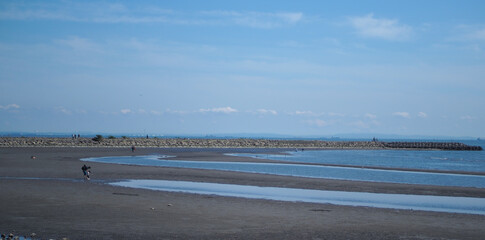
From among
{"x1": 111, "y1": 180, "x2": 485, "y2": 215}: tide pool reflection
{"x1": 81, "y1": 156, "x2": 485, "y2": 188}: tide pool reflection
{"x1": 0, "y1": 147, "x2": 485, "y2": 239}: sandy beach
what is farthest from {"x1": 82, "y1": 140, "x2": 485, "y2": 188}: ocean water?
{"x1": 0, "y1": 147, "x2": 485, "y2": 239}: sandy beach

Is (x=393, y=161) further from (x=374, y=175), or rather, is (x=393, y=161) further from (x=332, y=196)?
(x=332, y=196)

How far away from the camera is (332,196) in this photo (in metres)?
24.7

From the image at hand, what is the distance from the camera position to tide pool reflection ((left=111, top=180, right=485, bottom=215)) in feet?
72.0

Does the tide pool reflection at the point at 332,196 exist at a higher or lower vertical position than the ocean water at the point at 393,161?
lower

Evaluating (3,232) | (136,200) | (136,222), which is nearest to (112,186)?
(136,200)

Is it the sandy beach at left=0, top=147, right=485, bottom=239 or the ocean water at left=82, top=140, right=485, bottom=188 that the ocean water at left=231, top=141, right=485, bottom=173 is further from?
the sandy beach at left=0, top=147, right=485, bottom=239

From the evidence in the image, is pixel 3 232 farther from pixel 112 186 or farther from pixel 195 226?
pixel 112 186

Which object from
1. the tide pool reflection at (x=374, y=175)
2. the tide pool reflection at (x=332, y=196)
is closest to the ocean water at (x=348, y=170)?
the tide pool reflection at (x=374, y=175)

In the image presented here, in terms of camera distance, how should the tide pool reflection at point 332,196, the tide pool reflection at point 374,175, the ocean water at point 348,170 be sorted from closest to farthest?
the tide pool reflection at point 332,196, the tide pool reflection at point 374,175, the ocean water at point 348,170

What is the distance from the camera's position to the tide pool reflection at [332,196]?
2195 centimetres

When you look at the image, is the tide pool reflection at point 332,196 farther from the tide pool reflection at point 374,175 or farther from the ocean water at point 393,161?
the ocean water at point 393,161

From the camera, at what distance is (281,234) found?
14852 mm

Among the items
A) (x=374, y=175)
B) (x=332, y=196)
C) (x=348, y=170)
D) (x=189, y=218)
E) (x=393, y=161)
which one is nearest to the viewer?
(x=189, y=218)

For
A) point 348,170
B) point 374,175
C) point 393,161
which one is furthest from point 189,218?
point 393,161
